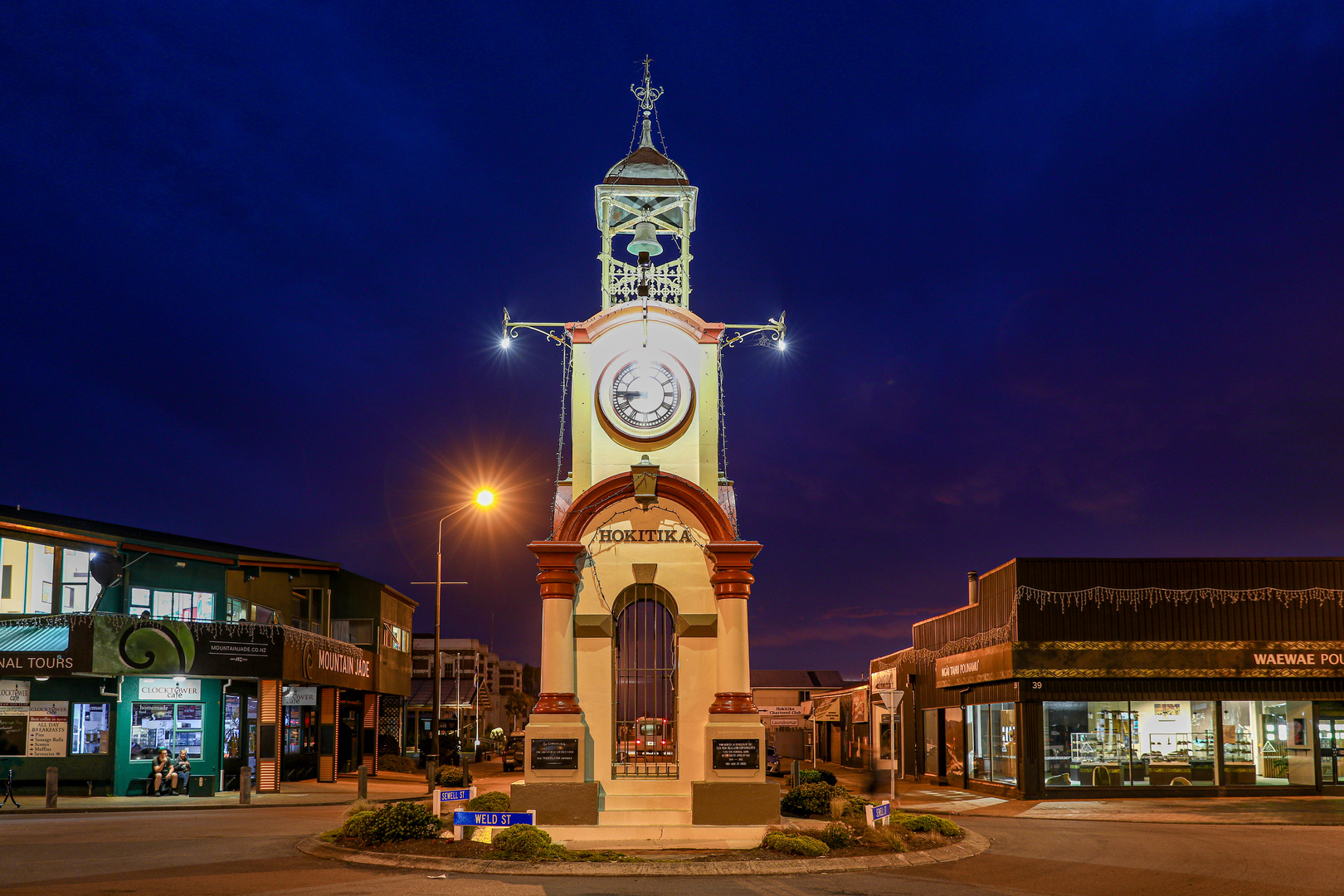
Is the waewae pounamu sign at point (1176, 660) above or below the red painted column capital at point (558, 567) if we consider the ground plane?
below

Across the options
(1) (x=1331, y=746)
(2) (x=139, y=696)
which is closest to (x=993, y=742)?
(1) (x=1331, y=746)

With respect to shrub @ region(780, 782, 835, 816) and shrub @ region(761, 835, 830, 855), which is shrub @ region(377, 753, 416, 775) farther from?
shrub @ region(761, 835, 830, 855)

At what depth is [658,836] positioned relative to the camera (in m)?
17.5

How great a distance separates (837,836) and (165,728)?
23318mm

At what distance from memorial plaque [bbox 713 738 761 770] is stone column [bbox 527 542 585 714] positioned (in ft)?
7.55

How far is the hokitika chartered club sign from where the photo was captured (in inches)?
746

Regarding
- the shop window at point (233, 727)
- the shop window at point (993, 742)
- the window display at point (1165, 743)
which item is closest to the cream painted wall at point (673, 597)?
the shop window at point (993, 742)

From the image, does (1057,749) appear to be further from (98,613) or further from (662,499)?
(98,613)

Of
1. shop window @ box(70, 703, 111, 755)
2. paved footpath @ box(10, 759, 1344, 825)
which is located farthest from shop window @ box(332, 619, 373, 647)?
shop window @ box(70, 703, 111, 755)

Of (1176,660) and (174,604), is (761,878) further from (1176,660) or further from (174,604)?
(174,604)

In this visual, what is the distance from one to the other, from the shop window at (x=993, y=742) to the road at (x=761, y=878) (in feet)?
29.9

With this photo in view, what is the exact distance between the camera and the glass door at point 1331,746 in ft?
98.0

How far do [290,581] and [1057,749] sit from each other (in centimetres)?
2757

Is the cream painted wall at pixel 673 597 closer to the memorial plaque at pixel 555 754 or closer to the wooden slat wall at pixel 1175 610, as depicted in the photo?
the memorial plaque at pixel 555 754
